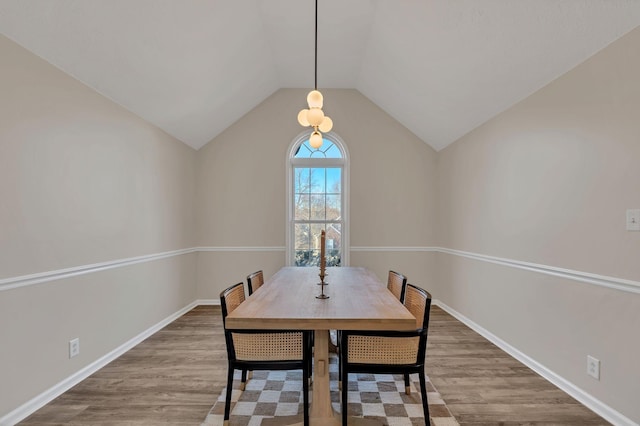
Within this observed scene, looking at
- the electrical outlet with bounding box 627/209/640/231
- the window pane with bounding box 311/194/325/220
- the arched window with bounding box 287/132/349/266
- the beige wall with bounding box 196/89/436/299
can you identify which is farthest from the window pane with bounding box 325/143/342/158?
the electrical outlet with bounding box 627/209/640/231

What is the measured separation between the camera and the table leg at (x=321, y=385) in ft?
6.23

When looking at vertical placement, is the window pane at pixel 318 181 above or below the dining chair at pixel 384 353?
above

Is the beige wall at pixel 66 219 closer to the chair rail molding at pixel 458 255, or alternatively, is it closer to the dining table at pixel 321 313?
the chair rail molding at pixel 458 255

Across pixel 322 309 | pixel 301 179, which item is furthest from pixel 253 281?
pixel 301 179

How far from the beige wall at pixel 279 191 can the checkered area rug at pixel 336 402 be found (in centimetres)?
238

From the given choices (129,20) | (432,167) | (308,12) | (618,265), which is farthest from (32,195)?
(432,167)

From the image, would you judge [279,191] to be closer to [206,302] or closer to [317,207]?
[317,207]

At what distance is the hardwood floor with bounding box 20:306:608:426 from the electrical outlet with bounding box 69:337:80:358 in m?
0.23

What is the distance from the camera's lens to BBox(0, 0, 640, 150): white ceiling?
7.07 ft

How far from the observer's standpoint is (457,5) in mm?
2521

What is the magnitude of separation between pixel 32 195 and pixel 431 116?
3.92 metres

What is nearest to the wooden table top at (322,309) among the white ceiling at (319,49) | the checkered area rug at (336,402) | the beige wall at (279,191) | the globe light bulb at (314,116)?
the checkered area rug at (336,402)

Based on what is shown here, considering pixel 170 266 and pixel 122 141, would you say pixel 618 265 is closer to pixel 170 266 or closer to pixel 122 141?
pixel 122 141

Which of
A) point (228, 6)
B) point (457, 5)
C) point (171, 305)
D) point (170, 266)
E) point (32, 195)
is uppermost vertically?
point (228, 6)
